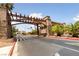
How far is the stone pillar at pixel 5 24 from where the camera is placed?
10828mm

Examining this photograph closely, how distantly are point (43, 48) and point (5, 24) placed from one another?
163cm

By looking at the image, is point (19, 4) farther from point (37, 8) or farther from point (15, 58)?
point (15, 58)

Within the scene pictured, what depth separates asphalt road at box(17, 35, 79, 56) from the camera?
30.7 ft

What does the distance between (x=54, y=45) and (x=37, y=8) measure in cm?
228

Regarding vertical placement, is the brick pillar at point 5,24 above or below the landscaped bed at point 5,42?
above

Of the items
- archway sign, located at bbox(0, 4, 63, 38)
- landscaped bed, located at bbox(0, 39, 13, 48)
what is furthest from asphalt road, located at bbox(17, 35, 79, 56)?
archway sign, located at bbox(0, 4, 63, 38)

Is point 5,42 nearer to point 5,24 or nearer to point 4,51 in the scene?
point 5,24

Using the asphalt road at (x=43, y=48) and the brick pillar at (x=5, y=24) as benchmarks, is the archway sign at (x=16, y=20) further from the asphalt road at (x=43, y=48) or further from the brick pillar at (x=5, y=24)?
the asphalt road at (x=43, y=48)

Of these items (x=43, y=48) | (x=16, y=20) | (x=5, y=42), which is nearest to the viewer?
(x=16, y=20)

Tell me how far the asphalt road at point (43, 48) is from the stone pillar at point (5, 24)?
0.43 metres

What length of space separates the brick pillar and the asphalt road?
43cm

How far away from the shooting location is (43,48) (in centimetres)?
1033

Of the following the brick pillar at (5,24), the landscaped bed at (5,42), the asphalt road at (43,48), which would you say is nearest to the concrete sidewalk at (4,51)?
the landscaped bed at (5,42)

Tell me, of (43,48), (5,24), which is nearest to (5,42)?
(5,24)
